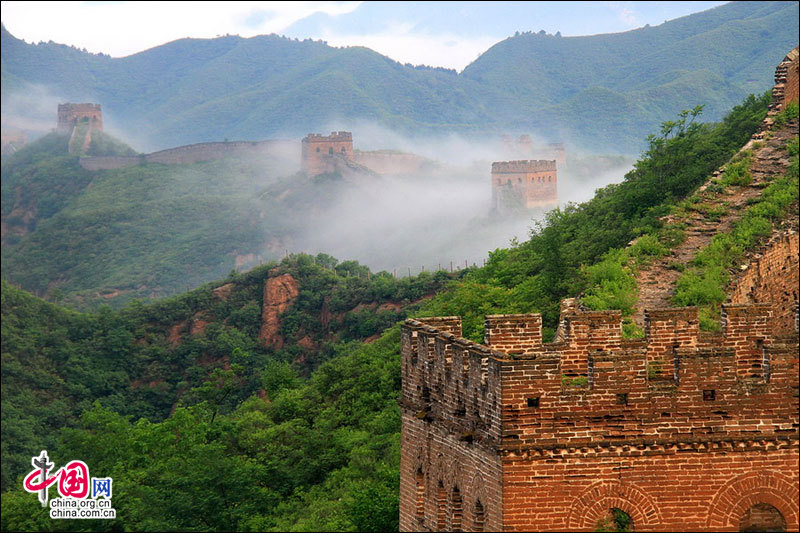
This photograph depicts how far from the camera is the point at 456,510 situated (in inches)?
683

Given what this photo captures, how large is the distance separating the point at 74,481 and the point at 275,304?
193 feet

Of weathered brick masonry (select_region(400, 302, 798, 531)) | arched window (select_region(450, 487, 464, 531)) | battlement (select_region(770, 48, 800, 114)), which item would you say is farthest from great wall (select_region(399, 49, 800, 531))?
battlement (select_region(770, 48, 800, 114))

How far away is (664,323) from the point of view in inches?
712

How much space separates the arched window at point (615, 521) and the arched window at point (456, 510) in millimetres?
2217

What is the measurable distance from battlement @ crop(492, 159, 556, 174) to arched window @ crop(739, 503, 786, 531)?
122 m

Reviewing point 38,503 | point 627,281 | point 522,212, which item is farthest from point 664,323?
point 522,212

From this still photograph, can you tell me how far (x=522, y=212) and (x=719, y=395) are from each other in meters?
121

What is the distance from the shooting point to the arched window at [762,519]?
15781mm

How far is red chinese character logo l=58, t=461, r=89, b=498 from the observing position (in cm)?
3678

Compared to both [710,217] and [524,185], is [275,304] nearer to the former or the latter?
[524,185]

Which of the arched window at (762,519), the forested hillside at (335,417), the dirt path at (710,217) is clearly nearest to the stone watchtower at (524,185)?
the forested hillside at (335,417)

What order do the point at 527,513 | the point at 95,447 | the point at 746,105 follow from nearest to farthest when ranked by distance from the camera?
1. the point at 527,513
2. the point at 746,105
3. the point at 95,447

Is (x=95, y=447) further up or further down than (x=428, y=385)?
further down

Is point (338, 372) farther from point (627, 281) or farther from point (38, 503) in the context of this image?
point (627, 281)
